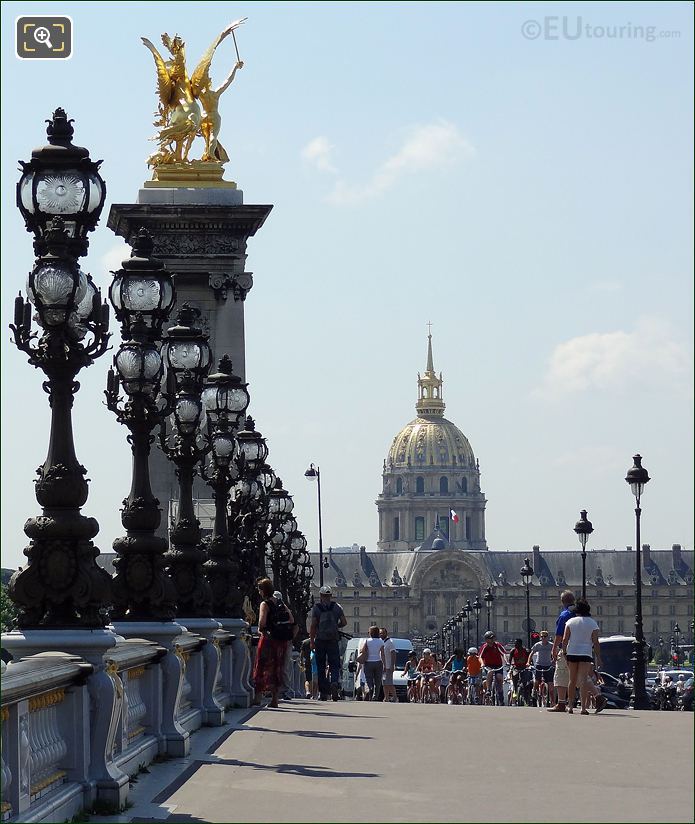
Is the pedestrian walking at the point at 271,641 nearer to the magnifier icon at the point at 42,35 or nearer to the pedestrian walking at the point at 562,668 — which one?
the pedestrian walking at the point at 562,668

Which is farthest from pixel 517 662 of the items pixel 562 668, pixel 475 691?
pixel 562 668

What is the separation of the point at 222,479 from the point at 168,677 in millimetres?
10019

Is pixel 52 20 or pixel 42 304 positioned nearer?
pixel 52 20

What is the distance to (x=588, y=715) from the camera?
2555 cm

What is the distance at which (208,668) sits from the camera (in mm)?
22344

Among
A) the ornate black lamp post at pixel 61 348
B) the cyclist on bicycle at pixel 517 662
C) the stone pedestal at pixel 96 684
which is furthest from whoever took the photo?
the cyclist on bicycle at pixel 517 662

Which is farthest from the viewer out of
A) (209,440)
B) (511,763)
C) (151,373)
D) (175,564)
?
(209,440)

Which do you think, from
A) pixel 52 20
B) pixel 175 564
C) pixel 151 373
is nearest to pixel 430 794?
pixel 52 20

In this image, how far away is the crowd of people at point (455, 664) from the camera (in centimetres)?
2631

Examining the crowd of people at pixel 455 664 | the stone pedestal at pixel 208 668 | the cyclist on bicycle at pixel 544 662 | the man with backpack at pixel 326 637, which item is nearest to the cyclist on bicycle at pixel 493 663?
the crowd of people at pixel 455 664

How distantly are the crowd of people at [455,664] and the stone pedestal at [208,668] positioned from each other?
3.17m

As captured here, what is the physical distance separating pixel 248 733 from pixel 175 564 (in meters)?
2.64

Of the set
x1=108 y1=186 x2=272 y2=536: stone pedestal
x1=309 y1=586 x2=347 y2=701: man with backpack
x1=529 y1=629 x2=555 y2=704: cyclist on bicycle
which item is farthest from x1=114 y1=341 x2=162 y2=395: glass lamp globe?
x1=108 y1=186 x2=272 y2=536: stone pedestal

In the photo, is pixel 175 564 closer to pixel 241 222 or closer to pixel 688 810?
pixel 688 810
